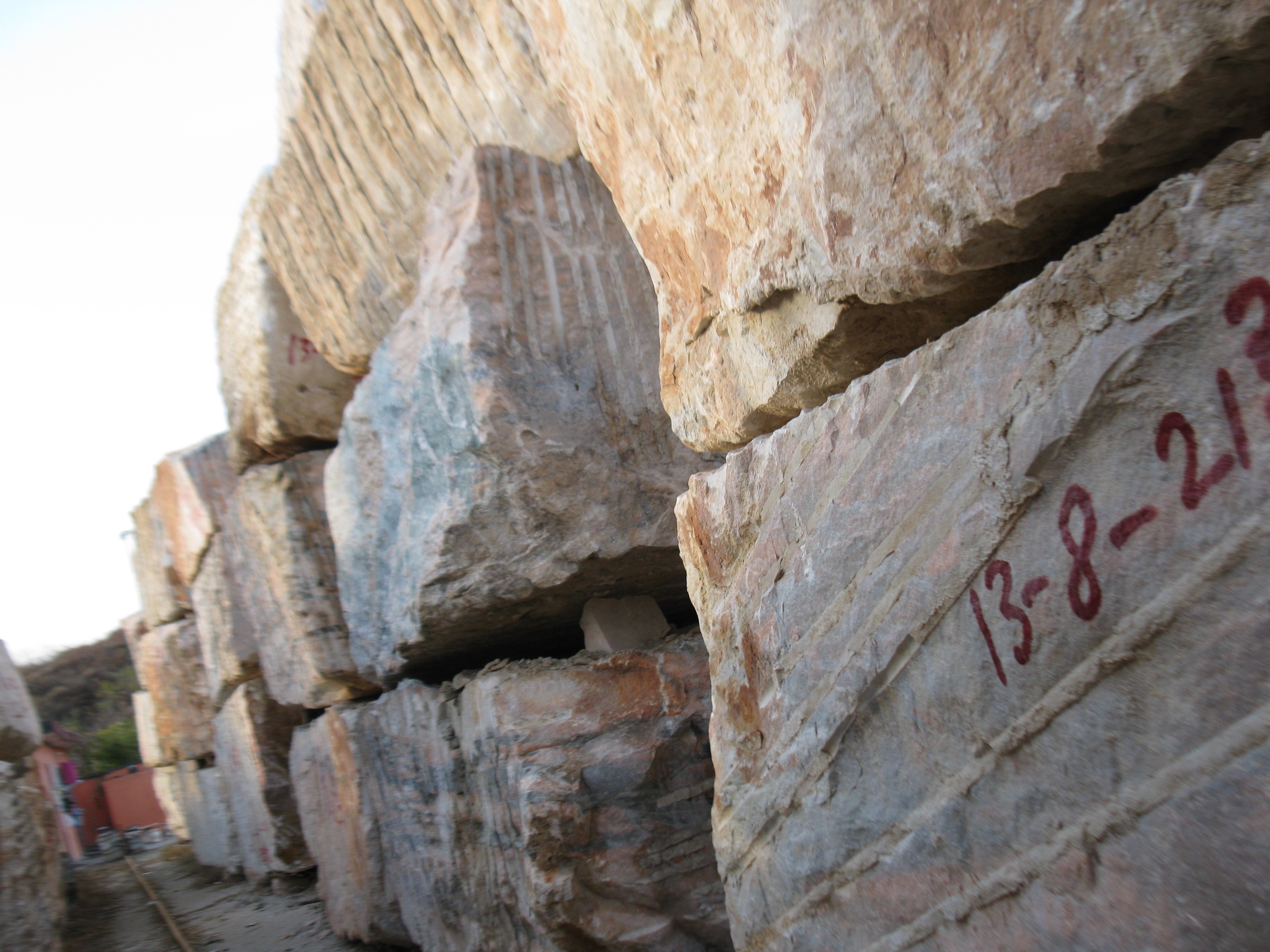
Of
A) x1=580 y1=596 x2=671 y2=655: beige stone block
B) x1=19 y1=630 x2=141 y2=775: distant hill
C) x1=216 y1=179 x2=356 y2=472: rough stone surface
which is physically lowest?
x1=19 y1=630 x2=141 y2=775: distant hill

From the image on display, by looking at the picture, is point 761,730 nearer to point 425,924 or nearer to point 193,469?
point 425,924

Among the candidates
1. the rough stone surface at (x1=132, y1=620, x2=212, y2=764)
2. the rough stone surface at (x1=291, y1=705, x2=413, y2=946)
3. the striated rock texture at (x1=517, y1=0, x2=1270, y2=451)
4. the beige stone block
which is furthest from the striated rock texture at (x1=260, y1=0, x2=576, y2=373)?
the rough stone surface at (x1=132, y1=620, x2=212, y2=764)

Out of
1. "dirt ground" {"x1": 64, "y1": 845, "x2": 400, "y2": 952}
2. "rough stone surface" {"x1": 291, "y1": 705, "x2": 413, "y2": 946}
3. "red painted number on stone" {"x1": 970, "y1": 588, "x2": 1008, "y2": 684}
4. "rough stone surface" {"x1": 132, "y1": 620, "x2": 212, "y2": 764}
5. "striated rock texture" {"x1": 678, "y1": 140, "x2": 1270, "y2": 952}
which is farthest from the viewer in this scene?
"rough stone surface" {"x1": 132, "y1": 620, "x2": 212, "y2": 764}

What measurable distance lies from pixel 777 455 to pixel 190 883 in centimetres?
557

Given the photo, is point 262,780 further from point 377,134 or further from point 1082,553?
point 1082,553

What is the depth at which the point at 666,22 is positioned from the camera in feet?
4.10

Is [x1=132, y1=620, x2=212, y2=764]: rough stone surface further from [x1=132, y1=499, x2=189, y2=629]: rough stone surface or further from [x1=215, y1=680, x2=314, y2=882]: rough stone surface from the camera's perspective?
[x1=215, y1=680, x2=314, y2=882]: rough stone surface

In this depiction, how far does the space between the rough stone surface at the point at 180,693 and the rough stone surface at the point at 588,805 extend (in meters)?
3.96

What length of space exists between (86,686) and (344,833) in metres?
12.4

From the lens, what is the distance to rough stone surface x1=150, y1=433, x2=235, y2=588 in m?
4.73

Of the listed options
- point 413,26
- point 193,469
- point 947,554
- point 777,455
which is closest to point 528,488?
point 777,455

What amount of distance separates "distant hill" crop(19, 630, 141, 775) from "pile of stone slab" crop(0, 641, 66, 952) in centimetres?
932

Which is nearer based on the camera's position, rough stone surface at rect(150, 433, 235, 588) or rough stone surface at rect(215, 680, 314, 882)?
rough stone surface at rect(215, 680, 314, 882)

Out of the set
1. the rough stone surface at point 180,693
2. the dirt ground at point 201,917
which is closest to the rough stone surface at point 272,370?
the dirt ground at point 201,917
